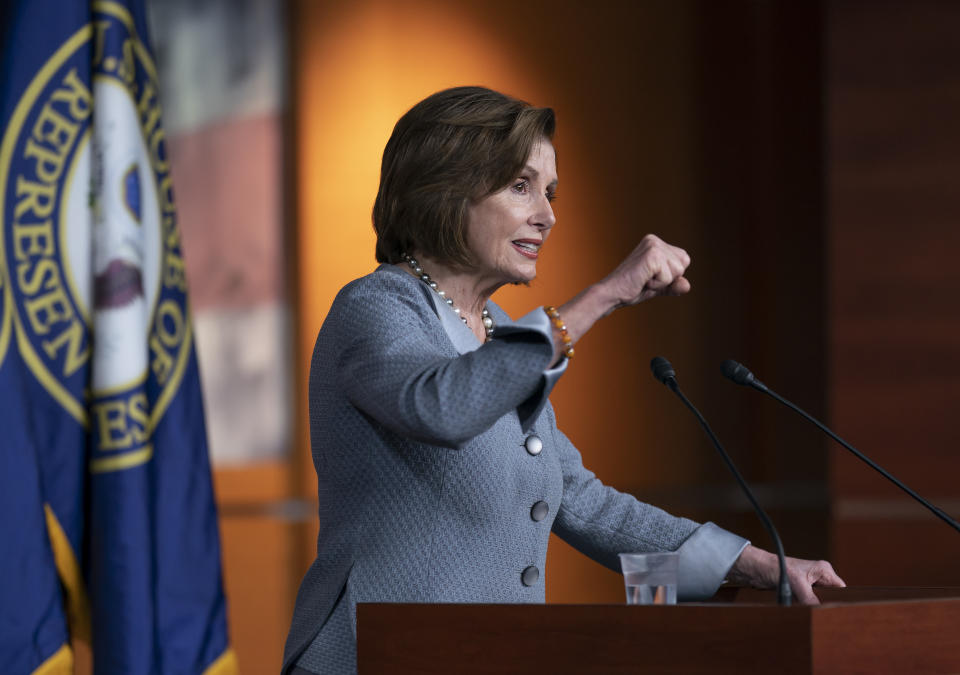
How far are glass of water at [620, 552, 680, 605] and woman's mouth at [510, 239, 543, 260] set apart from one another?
550 mm

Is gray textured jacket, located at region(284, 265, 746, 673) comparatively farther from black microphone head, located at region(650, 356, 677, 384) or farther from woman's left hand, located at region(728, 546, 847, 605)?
woman's left hand, located at region(728, 546, 847, 605)

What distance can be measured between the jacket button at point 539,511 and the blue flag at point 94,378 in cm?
138

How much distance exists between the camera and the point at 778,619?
3.61 feet

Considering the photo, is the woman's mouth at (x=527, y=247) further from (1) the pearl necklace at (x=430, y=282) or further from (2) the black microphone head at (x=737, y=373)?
(2) the black microphone head at (x=737, y=373)

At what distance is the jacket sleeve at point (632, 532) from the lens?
5.72 ft

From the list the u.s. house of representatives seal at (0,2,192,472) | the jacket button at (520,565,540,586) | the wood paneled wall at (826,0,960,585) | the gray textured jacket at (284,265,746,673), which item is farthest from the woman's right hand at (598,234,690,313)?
the wood paneled wall at (826,0,960,585)

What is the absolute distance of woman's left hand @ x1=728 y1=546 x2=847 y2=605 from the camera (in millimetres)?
1666

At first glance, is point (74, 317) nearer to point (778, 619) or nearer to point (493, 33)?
point (493, 33)

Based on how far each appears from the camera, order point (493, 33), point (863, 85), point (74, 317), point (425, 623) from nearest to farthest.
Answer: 1. point (425, 623)
2. point (74, 317)
3. point (863, 85)
4. point (493, 33)

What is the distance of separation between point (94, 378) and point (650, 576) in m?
1.76

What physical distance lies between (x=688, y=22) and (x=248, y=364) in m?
1.95

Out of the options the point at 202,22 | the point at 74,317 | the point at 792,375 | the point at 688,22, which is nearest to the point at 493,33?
the point at 688,22

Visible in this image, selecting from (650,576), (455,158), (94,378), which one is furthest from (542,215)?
(94,378)

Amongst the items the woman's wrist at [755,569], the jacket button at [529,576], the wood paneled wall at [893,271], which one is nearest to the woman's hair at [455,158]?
the jacket button at [529,576]
